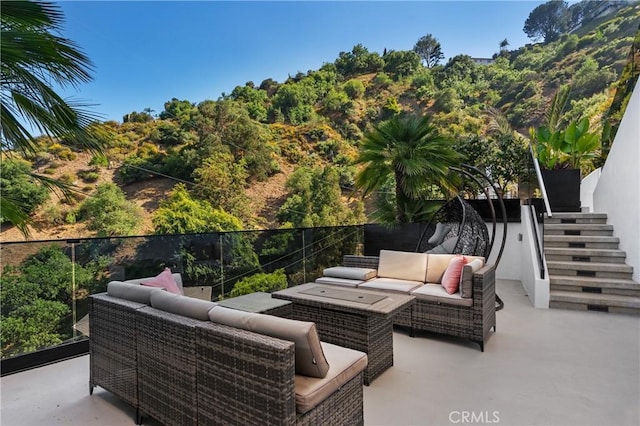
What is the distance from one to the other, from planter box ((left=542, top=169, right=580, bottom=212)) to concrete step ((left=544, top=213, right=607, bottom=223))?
0.64 m

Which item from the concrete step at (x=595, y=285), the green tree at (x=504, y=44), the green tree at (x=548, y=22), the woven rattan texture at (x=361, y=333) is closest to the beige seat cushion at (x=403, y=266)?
the woven rattan texture at (x=361, y=333)

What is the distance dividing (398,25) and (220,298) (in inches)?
765

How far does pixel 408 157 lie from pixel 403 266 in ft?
7.42

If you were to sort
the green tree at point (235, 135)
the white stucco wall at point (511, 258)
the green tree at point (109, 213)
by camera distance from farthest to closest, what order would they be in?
the green tree at point (235, 135) → the green tree at point (109, 213) → the white stucco wall at point (511, 258)

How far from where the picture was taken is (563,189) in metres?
6.27

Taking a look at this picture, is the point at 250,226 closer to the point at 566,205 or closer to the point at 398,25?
the point at 566,205

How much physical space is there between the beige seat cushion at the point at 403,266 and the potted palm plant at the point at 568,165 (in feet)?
13.1

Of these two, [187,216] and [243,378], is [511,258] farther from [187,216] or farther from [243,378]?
[187,216]

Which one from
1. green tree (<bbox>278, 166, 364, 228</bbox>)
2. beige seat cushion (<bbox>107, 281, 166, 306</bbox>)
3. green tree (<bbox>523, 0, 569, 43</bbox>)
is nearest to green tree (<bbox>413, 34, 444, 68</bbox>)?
green tree (<bbox>523, 0, 569, 43</bbox>)

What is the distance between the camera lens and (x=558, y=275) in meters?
4.86

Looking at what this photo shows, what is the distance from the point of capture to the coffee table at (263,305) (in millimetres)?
2768

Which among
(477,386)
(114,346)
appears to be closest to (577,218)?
(477,386)

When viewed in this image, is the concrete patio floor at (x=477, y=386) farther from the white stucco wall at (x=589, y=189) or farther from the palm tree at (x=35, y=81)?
the white stucco wall at (x=589, y=189)

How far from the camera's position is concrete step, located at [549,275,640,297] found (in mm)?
4289
